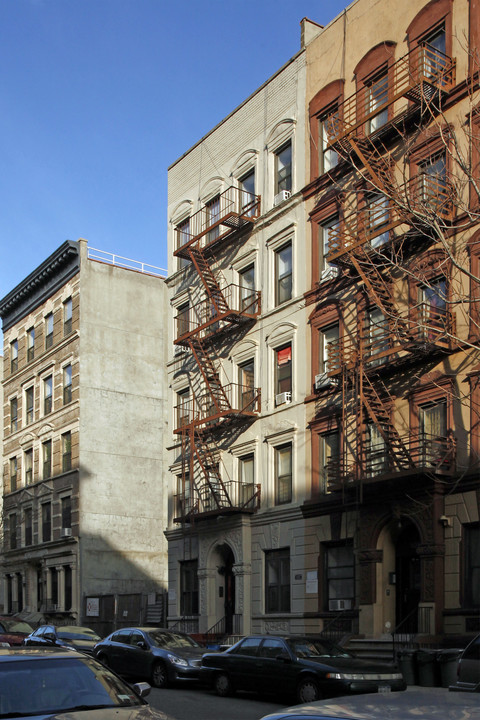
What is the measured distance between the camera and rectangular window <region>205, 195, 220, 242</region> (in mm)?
35656

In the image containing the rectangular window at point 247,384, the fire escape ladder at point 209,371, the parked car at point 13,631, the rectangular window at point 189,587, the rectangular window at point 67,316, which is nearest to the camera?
the parked car at point 13,631

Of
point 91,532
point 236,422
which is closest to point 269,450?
point 236,422

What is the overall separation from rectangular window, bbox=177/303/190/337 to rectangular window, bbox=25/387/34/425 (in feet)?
50.6

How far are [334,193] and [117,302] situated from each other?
1862cm

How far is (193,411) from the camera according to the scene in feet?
114

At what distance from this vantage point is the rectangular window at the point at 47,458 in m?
46.3

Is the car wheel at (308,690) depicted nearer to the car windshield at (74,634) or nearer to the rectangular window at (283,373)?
the car windshield at (74,634)

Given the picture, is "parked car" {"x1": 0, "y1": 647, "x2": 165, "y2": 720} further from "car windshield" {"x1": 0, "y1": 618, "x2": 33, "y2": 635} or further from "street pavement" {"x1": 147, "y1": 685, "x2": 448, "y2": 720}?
"car windshield" {"x1": 0, "y1": 618, "x2": 33, "y2": 635}

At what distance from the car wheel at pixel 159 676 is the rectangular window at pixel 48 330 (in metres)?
29.2

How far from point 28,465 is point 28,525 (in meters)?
3.28

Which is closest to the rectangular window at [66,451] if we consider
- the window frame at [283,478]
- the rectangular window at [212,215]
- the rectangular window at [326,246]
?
the rectangular window at [212,215]

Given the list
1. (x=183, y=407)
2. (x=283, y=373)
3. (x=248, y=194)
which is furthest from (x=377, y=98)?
(x=183, y=407)

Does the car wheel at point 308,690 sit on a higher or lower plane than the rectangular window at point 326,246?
lower

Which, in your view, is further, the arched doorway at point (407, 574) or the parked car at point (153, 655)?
the arched doorway at point (407, 574)
